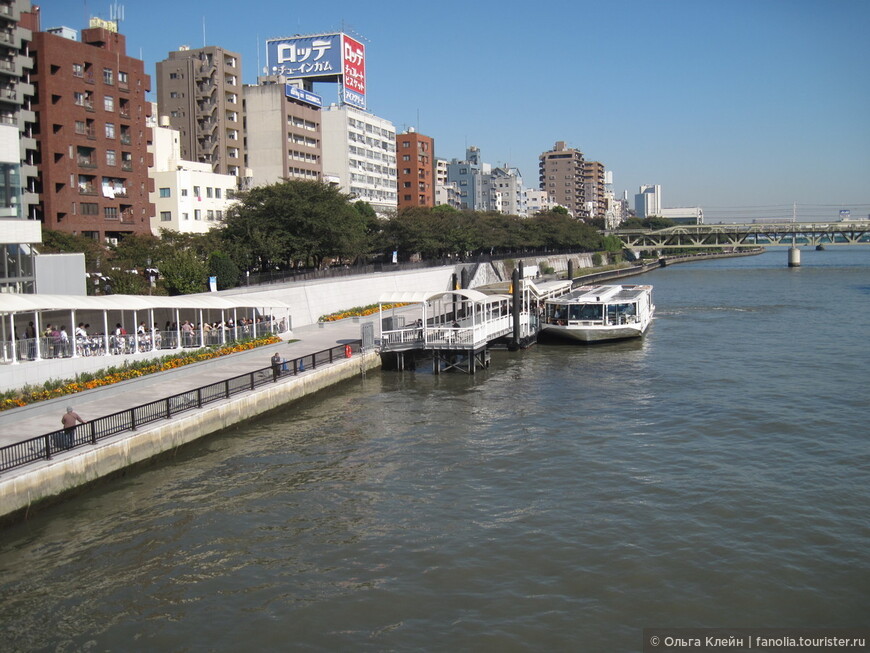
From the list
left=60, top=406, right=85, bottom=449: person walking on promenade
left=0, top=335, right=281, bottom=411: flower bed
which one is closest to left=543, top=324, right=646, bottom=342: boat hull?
left=0, top=335, right=281, bottom=411: flower bed

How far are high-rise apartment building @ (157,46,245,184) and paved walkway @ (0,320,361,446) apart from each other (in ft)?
186

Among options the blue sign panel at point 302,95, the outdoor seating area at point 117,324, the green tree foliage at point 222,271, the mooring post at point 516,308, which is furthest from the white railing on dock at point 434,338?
the blue sign panel at point 302,95

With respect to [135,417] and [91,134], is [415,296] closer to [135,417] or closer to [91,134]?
[135,417]

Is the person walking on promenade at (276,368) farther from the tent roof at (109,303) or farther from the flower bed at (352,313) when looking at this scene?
the flower bed at (352,313)

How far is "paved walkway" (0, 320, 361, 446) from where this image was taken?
22328mm

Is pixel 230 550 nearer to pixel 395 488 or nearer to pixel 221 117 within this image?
pixel 395 488

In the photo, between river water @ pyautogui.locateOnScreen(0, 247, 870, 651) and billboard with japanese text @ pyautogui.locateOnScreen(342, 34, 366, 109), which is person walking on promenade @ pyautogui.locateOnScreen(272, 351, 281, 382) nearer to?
river water @ pyautogui.locateOnScreen(0, 247, 870, 651)

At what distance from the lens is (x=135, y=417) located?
22.8m

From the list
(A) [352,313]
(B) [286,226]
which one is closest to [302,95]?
(B) [286,226]

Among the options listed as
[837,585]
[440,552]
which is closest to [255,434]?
[440,552]

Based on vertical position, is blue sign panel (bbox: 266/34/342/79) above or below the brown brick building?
above

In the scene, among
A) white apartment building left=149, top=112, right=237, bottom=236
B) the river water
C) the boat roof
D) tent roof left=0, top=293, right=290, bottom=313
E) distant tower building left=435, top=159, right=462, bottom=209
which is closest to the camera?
the river water

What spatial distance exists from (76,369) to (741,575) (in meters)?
23.2

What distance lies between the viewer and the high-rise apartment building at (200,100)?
9106 centimetres
